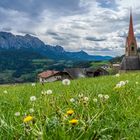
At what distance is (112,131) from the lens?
3461 mm

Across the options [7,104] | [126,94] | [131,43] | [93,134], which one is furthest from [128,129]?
[131,43]

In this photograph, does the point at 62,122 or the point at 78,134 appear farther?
the point at 62,122

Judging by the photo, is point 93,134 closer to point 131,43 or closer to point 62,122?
point 62,122

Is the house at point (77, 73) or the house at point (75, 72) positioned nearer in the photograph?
the house at point (75, 72)

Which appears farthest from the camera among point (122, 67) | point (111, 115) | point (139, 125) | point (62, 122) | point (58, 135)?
point (122, 67)

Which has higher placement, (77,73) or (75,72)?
(75,72)

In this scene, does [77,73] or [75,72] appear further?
[75,72]

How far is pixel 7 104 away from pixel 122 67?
132 meters

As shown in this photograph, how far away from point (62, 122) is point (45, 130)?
0.68 ft

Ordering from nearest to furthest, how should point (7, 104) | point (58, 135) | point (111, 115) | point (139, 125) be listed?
point (58, 135) → point (139, 125) → point (111, 115) → point (7, 104)

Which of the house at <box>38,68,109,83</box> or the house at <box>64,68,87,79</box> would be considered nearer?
the house at <box>64,68,87,79</box>

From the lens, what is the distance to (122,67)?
136375 mm

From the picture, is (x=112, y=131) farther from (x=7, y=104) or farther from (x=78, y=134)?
(x=7, y=104)

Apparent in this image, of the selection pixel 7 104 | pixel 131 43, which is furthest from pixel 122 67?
pixel 7 104
